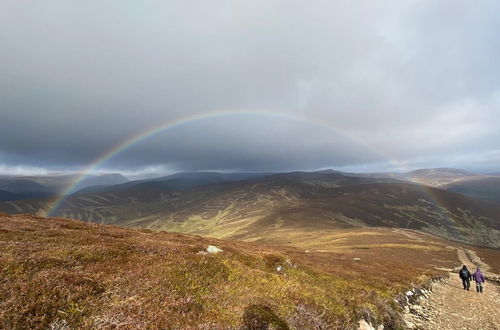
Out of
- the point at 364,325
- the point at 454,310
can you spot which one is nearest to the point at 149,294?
the point at 364,325

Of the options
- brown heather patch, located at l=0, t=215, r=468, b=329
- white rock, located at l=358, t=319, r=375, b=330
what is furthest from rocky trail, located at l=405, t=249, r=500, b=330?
white rock, located at l=358, t=319, r=375, b=330

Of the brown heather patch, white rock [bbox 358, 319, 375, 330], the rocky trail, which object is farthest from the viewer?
the rocky trail

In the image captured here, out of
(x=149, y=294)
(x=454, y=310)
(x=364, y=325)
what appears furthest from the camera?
(x=454, y=310)

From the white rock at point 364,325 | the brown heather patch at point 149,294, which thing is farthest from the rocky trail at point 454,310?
the white rock at point 364,325

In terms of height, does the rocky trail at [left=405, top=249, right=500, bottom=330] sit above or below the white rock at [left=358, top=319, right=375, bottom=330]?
below

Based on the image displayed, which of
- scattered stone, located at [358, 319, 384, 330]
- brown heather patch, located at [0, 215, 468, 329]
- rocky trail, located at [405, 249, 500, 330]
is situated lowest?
rocky trail, located at [405, 249, 500, 330]

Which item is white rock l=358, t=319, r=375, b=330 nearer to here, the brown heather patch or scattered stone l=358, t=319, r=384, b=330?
scattered stone l=358, t=319, r=384, b=330

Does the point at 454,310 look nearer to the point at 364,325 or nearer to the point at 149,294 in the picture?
the point at 364,325

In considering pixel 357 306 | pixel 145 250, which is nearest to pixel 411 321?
pixel 357 306

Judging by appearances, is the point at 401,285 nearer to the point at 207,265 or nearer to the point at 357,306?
the point at 357,306

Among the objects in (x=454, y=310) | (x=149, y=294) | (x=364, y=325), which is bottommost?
(x=454, y=310)
